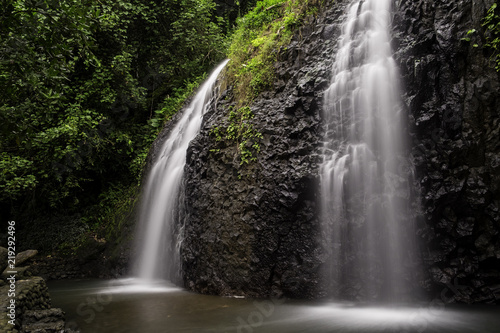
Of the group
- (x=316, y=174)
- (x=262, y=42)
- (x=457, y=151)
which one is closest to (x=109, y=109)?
(x=262, y=42)

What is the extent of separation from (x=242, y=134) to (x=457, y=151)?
141 inches

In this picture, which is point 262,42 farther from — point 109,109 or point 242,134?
point 109,109

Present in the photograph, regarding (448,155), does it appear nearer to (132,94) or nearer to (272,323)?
(272,323)

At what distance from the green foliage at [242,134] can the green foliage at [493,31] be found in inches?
145

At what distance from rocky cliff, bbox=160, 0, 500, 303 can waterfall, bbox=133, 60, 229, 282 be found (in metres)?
0.92

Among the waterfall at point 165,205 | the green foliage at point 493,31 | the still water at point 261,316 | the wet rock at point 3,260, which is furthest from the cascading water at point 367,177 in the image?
the wet rock at point 3,260

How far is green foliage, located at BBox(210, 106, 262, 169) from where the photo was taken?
6273 mm

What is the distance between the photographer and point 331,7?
674 cm

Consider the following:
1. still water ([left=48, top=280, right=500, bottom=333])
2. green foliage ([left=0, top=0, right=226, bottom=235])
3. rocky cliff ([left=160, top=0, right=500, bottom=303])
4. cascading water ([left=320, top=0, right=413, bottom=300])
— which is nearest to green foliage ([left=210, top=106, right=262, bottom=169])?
rocky cliff ([left=160, top=0, right=500, bottom=303])

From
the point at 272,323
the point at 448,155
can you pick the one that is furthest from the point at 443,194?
the point at 272,323

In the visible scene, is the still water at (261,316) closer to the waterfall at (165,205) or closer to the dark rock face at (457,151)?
the dark rock face at (457,151)

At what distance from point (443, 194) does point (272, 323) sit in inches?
117

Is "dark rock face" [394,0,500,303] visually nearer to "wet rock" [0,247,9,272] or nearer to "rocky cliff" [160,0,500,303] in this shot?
"rocky cliff" [160,0,500,303]

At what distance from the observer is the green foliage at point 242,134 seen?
Answer: 6.27 m
